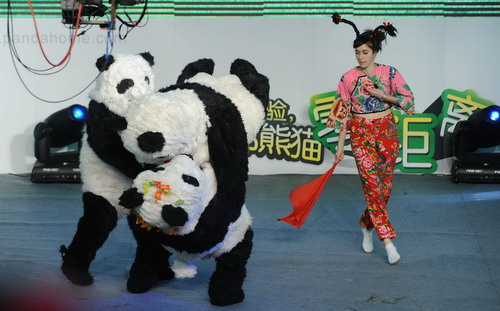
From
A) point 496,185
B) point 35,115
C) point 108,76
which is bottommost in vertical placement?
point 496,185

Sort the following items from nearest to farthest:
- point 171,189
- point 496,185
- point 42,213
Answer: point 171,189
point 42,213
point 496,185

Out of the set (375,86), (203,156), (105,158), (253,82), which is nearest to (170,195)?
(203,156)

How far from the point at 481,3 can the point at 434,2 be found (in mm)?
423

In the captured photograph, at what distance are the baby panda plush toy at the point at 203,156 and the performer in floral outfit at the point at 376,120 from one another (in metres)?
0.95

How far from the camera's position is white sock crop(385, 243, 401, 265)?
13.0 ft

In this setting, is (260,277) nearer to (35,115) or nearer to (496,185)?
(496,185)

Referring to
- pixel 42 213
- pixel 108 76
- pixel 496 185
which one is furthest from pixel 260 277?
pixel 496 185

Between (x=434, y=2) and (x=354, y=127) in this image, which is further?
(x=434, y=2)

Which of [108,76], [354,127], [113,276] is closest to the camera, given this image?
[108,76]

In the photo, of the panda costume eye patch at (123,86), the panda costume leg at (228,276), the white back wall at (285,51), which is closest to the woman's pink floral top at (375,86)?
the panda costume leg at (228,276)

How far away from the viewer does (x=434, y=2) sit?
6496 millimetres

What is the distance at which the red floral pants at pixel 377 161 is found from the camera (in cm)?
404

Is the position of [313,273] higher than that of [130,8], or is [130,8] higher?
[130,8]

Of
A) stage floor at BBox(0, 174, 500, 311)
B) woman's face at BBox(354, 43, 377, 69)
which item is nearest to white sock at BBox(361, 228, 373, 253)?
stage floor at BBox(0, 174, 500, 311)
